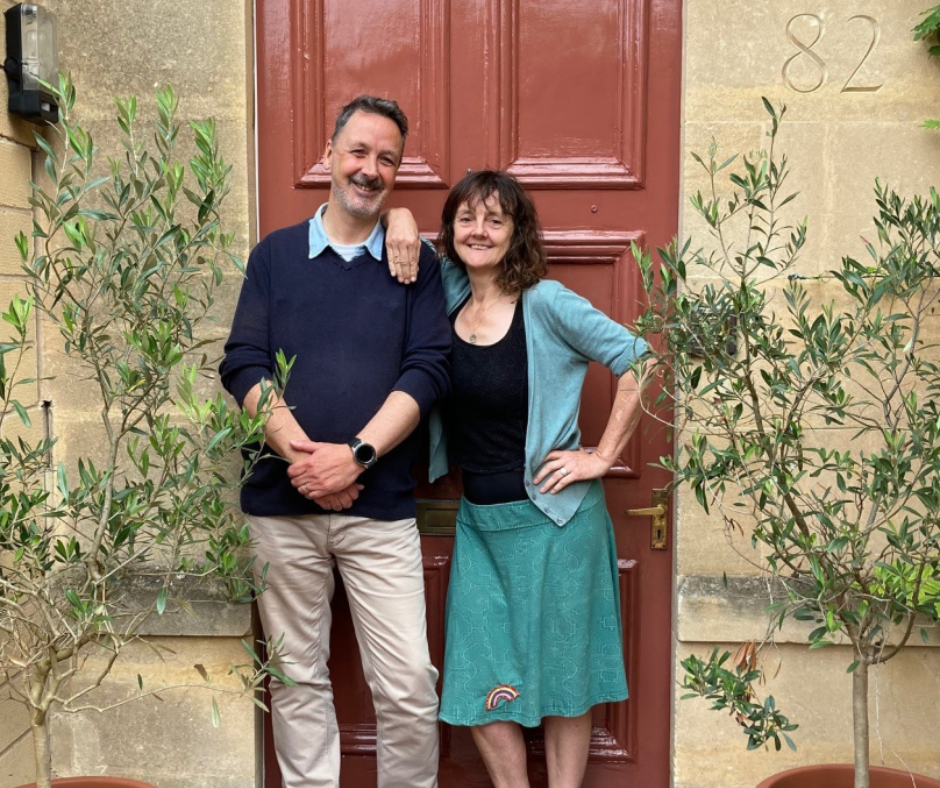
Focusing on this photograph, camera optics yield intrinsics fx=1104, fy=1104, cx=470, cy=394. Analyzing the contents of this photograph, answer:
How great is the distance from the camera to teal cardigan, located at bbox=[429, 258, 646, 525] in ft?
10.7

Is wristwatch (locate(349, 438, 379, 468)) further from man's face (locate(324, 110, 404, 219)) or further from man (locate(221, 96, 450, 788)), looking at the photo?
man's face (locate(324, 110, 404, 219))

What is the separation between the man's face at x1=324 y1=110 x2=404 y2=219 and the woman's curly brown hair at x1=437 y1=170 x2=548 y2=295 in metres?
0.23

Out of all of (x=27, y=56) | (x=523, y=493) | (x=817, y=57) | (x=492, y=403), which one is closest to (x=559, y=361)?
(x=492, y=403)

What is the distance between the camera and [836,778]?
307 cm

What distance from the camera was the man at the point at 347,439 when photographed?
3.21 meters

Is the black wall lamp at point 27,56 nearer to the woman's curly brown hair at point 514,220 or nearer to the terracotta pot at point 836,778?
the woman's curly brown hair at point 514,220

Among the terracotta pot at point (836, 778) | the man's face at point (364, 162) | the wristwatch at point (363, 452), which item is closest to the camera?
the terracotta pot at point (836, 778)

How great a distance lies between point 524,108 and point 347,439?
4.10 feet

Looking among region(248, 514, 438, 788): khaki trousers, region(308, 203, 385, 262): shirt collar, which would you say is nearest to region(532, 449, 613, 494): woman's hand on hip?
region(248, 514, 438, 788): khaki trousers

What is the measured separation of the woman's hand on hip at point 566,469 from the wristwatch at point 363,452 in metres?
0.50

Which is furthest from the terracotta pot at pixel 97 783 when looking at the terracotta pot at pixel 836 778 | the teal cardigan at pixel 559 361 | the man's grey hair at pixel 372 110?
the man's grey hair at pixel 372 110

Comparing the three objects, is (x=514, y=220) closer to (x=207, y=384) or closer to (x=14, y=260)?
(x=207, y=384)

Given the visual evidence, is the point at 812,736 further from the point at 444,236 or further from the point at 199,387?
the point at 199,387

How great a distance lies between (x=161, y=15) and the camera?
3494 millimetres
